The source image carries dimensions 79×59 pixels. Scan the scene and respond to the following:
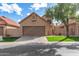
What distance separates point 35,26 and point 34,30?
190mm

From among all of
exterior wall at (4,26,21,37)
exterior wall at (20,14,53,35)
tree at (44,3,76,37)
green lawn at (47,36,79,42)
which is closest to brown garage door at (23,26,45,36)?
exterior wall at (20,14,53,35)

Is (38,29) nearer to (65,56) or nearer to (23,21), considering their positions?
(23,21)

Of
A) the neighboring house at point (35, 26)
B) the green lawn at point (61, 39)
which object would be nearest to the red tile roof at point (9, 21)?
the neighboring house at point (35, 26)

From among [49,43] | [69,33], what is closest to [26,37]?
[49,43]

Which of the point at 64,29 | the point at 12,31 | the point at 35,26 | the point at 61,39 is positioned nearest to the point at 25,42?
the point at 12,31

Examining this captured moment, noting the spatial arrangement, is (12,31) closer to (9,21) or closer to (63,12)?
(9,21)

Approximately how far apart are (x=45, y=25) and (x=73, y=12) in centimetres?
132

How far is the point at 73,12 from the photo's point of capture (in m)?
9.56

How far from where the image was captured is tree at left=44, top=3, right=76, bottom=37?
9.43 meters

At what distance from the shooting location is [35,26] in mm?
9984

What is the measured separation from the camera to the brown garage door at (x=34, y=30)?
9.87m

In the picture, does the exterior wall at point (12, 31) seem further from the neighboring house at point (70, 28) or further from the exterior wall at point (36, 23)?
the neighboring house at point (70, 28)

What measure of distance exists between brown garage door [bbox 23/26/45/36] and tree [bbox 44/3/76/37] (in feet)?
2.61

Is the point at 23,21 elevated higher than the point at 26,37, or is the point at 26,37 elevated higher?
the point at 23,21
